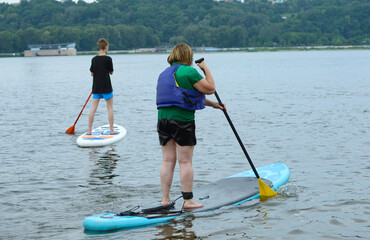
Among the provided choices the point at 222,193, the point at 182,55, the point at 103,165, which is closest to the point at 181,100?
the point at 182,55

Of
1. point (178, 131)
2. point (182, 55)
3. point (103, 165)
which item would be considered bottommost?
point (103, 165)

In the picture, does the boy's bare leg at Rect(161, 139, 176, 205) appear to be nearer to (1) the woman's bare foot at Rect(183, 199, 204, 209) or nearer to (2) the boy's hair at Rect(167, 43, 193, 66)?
(1) the woman's bare foot at Rect(183, 199, 204, 209)

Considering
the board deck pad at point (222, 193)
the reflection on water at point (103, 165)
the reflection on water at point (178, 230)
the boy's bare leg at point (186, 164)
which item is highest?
the boy's bare leg at point (186, 164)

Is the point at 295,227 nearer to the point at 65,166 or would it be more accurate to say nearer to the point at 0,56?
the point at 65,166

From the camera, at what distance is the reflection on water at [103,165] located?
9.05 m

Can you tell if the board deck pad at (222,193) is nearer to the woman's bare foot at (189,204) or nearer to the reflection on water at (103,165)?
the woman's bare foot at (189,204)

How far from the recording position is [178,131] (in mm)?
6504

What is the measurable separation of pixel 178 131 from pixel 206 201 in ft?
4.26

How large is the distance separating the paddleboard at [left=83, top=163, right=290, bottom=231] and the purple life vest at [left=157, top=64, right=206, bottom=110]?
1309mm

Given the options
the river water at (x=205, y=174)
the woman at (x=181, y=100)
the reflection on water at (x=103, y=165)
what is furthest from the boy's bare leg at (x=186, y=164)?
the reflection on water at (x=103, y=165)

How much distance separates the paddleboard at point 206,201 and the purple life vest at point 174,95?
1309mm

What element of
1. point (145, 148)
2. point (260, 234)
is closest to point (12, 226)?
point (260, 234)

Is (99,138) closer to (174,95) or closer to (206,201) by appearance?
(206,201)

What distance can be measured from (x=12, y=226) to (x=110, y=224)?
125cm
